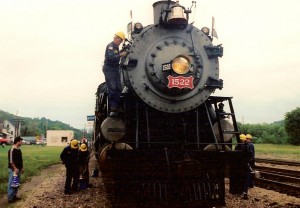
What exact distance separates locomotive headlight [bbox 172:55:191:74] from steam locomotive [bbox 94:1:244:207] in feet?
A: 0.06

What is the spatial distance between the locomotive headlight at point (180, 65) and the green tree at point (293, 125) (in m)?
41.5

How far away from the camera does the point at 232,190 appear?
6508 millimetres

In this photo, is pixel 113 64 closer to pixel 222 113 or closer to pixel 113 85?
pixel 113 85

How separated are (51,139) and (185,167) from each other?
74957 mm

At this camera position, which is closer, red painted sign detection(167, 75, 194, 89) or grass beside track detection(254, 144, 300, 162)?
red painted sign detection(167, 75, 194, 89)

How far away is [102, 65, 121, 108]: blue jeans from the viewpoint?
20.7ft

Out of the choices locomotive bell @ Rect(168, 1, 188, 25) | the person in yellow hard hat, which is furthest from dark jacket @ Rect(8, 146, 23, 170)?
locomotive bell @ Rect(168, 1, 188, 25)

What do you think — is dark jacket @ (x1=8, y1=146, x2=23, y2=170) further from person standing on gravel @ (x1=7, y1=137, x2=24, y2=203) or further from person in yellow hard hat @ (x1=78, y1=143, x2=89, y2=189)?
person in yellow hard hat @ (x1=78, y1=143, x2=89, y2=189)

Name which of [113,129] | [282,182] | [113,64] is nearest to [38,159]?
[282,182]

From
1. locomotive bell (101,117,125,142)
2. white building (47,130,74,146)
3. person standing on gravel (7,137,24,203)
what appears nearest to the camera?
locomotive bell (101,117,125,142)

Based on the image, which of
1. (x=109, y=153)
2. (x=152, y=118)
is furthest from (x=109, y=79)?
(x=109, y=153)

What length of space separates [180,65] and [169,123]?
3.81 feet

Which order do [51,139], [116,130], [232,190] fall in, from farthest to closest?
[51,139], [232,190], [116,130]

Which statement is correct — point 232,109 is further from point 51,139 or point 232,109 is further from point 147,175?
point 51,139
